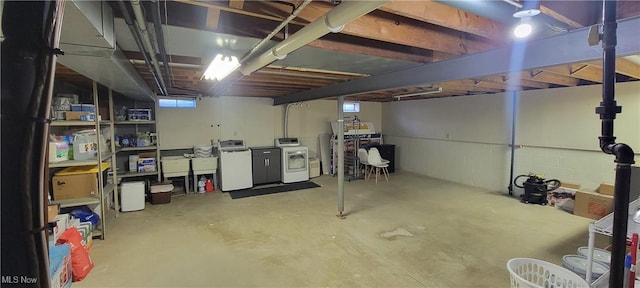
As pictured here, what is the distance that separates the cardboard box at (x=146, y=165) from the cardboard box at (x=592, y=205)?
7099mm

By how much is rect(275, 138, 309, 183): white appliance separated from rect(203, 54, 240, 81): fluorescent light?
379 centimetres

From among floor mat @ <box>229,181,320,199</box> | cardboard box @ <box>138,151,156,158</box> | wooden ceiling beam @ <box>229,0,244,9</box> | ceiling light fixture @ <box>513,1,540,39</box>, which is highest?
wooden ceiling beam @ <box>229,0,244,9</box>

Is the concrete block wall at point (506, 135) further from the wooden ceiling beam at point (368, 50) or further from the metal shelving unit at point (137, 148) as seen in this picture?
the metal shelving unit at point (137, 148)

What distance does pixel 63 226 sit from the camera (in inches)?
111

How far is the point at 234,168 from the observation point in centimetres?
591

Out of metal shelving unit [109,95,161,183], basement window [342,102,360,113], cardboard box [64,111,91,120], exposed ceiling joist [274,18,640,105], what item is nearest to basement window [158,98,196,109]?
metal shelving unit [109,95,161,183]

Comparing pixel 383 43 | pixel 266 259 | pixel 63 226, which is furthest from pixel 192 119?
pixel 383 43

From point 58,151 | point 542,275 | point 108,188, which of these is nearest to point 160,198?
Result: point 108,188

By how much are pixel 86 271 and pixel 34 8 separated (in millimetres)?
2993

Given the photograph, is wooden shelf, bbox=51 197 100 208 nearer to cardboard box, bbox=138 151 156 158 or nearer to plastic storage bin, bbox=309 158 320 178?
cardboard box, bbox=138 151 156 158

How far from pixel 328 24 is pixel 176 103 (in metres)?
5.63

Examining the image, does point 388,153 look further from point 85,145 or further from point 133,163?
point 85,145

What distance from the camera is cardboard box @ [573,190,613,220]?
13.4 ft

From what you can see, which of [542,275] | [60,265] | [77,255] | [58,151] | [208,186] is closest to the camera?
[542,275]
